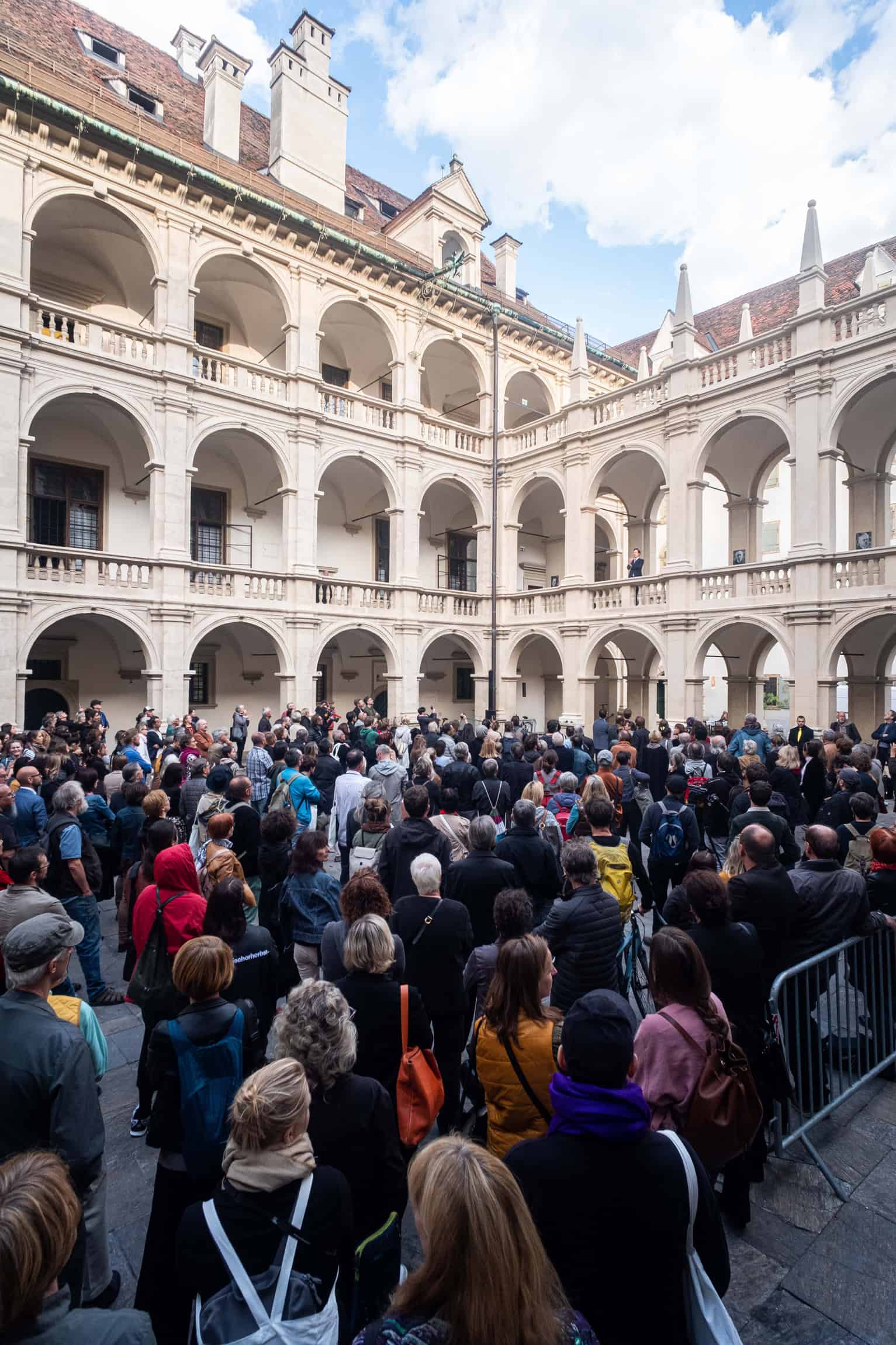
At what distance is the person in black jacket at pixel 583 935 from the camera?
3.47 meters

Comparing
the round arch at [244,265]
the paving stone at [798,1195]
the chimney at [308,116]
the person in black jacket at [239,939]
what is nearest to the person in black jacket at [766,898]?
the paving stone at [798,1195]

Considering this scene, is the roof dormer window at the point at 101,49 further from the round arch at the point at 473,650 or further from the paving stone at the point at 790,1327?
the paving stone at the point at 790,1327

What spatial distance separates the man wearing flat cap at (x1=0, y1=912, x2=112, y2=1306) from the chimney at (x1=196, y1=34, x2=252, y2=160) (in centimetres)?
2138

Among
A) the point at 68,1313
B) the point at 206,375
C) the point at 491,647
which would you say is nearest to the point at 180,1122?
the point at 68,1313

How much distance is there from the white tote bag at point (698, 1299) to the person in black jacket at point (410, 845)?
3032 millimetres

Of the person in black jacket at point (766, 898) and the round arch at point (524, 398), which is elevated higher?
the round arch at point (524, 398)

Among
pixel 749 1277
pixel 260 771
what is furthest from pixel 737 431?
pixel 749 1277

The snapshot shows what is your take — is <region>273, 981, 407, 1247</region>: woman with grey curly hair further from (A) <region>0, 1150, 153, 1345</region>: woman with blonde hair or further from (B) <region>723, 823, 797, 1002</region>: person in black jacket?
(B) <region>723, 823, 797, 1002</region>: person in black jacket

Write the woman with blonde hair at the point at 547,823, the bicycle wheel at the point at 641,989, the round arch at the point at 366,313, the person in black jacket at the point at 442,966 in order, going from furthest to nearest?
1. the round arch at the point at 366,313
2. the woman with blonde hair at the point at 547,823
3. the bicycle wheel at the point at 641,989
4. the person in black jacket at the point at 442,966

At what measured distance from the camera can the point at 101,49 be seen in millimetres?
18188

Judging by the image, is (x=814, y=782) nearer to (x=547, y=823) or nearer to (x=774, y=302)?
(x=547, y=823)

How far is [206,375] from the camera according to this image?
1722 cm

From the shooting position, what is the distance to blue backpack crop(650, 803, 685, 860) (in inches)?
227

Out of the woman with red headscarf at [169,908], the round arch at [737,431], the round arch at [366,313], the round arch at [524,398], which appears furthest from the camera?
the round arch at [524,398]
